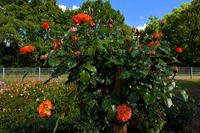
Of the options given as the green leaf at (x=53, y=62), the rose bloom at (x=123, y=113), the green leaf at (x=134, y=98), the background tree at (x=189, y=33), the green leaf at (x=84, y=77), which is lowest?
the rose bloom at (x=123, y=113)

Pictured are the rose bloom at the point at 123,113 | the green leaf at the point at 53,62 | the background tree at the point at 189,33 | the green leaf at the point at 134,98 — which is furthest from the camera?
the background tree at the point at 189,33

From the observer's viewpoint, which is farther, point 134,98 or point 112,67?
point 112,67

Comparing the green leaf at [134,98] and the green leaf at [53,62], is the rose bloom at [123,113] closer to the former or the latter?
the green leaf at [134,98]

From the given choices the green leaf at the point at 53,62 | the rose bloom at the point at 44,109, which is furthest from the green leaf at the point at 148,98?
the rose bloom at the point at 44,109

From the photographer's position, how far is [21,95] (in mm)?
5566

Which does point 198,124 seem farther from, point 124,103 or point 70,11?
Answer: point 70,11

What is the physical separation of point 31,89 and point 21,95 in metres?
1.14

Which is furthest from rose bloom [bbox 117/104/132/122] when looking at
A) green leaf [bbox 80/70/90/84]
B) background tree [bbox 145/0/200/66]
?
background tree [bbox 145/0/200/66]

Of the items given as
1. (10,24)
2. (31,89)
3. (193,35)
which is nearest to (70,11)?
(10,24)

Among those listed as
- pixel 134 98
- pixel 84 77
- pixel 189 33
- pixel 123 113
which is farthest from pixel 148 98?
pixel 189 33

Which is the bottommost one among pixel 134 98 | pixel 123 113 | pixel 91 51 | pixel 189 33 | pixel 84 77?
pixel 123 113

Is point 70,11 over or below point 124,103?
over

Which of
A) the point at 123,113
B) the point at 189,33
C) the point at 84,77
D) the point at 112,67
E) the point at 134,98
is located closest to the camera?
the point at 84,77

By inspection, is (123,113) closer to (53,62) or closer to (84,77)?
(84,77)
